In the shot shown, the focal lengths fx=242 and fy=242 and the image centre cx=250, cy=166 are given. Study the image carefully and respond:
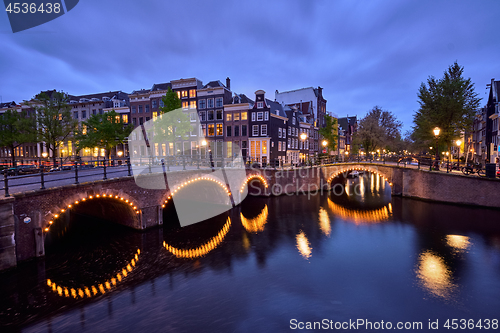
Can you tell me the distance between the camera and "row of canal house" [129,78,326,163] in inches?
1549

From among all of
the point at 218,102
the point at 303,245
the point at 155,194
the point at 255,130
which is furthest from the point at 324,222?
the point at 218,102

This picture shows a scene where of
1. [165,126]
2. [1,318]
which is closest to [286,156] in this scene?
[165,126]

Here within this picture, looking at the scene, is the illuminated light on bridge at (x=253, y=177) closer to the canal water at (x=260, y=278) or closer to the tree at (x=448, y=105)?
the canal water at (x=260, y=278)

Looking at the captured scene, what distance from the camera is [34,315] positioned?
827 cm

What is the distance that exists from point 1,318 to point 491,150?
55.2 metres

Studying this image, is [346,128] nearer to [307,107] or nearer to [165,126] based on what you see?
[307,107]

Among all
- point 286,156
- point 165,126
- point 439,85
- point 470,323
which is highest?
point 439,85

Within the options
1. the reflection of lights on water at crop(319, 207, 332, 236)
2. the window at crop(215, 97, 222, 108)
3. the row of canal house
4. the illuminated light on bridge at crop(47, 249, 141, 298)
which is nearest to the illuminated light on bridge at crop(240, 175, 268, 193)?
the reflection of lights on water at crop(319, 207, 332, 236)

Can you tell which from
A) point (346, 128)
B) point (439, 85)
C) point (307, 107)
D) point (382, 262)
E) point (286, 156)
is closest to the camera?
point (382, 262)

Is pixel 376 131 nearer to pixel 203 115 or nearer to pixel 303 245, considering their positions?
pixel 203 115

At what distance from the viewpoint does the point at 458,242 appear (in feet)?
48.4

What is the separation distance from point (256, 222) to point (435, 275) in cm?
1176

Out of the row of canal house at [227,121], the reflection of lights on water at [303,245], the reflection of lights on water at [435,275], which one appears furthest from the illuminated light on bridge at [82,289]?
the row of canal house at [227,121]

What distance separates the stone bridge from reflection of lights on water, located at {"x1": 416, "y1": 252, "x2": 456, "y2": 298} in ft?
44.6
